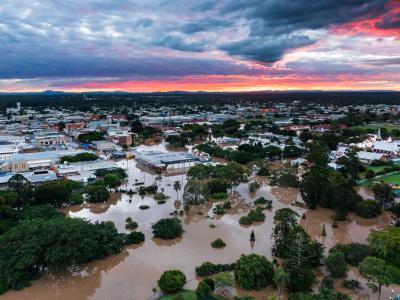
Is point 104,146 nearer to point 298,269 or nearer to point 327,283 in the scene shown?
point 298,269

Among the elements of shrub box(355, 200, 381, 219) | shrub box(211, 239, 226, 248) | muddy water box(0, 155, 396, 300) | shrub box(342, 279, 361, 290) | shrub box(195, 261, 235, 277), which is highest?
shrub box(355, 200, 381, 219)

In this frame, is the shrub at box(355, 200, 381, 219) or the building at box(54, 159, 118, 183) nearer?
the shrub at box(355, 200, 381, 219)

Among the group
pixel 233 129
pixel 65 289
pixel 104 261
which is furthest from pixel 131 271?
pixel 233 129

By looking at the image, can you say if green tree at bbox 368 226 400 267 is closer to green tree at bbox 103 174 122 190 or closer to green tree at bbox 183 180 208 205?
green tree at bbox 183 180 208 205

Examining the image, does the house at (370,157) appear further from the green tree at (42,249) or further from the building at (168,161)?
the green tree at (42,249)

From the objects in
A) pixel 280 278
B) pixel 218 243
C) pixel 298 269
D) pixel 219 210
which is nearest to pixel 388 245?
pixel 298 269

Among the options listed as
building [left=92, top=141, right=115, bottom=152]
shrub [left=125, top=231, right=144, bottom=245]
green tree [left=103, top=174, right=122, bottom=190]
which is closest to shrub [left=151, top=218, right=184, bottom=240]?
shrub [left=125, top=231, right=144, bottom=245]

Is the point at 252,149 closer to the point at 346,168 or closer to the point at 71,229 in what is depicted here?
the point at 346,168
